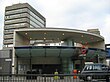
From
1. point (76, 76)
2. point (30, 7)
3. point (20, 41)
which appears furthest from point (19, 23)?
point (76, 76)

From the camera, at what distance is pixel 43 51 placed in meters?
41.5

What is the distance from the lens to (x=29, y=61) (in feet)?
150

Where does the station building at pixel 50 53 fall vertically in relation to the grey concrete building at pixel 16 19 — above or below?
below

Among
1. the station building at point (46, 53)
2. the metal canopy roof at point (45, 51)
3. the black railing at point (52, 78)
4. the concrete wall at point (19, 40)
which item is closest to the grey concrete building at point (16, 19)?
the station building at point (46, 53)

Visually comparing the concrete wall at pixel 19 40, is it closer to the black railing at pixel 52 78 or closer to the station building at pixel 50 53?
the station building at pixel 50 53

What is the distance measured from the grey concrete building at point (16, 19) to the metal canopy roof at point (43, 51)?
213 ft

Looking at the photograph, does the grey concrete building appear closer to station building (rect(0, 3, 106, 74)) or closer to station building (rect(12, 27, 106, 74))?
station building (rect(0, 3, 106, 74))

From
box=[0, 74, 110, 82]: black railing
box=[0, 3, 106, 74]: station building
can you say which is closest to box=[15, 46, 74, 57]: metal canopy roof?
box=[0, 3, 106, 74]: station building

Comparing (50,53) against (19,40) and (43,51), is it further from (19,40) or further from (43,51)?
(19,40)

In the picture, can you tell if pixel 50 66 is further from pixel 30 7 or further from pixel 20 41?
pixel 30 7

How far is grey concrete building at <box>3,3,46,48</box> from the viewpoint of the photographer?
106975 millimetres

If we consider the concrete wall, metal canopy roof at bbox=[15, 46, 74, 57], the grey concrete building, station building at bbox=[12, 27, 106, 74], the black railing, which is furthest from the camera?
the grey concrete building

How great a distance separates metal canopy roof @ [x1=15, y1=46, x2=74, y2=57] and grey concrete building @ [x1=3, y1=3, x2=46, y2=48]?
65.0 meters

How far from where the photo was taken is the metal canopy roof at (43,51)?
41156 millimetres
